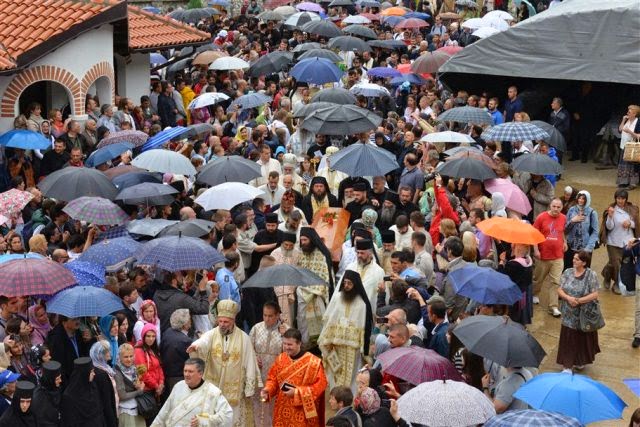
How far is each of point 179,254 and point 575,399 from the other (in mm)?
4478

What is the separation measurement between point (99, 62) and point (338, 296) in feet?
33.1

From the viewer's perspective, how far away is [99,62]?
2053cm

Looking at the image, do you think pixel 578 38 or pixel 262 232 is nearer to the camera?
pixel 262 232

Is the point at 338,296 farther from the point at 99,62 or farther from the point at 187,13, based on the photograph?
the point at 187,13

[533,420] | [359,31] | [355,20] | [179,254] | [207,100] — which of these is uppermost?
[533,420]

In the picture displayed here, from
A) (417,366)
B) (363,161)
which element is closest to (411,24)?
(363,161)

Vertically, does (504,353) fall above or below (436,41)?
above

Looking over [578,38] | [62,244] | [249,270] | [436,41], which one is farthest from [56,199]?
[436,41]

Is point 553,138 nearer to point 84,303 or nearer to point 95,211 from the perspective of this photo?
point 95,211

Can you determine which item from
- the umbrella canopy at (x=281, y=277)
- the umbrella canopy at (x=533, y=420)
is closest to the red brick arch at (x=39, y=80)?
the umbrella canopy at (x=281, y=277)

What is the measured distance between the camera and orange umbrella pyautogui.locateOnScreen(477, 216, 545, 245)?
12.9 metres

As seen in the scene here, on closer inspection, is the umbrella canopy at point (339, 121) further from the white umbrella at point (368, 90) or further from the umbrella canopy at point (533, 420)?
the umbrella canopy at point (533, 420)

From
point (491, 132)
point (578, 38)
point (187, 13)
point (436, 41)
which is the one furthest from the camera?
point (187, 13)

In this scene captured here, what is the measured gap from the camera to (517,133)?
16656 mm
